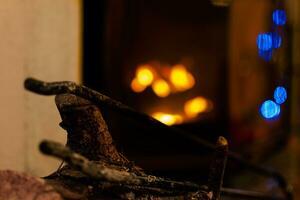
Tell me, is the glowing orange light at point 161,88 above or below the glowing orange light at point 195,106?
above

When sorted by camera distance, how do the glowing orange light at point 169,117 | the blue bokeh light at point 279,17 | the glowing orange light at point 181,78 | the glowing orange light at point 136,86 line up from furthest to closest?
the blue bokeh light at point 279,17 → the glowing orange light at point 181,78 → the glowing orange light at point 169,117 → the glowing orange light at point 136,86

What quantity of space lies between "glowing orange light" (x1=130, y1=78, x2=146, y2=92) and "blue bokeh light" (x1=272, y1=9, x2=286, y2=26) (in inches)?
119

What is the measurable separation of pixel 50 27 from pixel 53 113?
0.50m

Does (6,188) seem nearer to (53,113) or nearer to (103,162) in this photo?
(103,162)

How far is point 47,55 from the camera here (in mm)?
2939

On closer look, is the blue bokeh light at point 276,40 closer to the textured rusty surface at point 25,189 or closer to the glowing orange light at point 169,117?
the glowing orange light at point 169,117

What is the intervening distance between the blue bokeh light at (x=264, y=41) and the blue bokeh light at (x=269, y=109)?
30.9 inches

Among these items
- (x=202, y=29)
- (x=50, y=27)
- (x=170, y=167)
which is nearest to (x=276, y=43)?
(x=202, y=29)

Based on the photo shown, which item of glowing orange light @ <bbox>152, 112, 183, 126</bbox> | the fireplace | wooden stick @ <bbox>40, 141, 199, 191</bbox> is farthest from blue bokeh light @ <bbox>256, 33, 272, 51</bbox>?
wooden stick @ <bbox>40, 141, 199, 191</bbox>

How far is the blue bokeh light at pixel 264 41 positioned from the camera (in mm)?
7059

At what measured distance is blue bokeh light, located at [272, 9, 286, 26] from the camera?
7.45 metres

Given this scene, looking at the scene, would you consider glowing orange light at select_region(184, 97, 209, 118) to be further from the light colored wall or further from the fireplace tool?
the fireplace tool

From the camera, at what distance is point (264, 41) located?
7.14 m

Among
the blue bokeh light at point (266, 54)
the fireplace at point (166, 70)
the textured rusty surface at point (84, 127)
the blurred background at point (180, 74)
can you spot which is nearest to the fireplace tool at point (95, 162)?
the textured rusty surface at point (84, 127)
